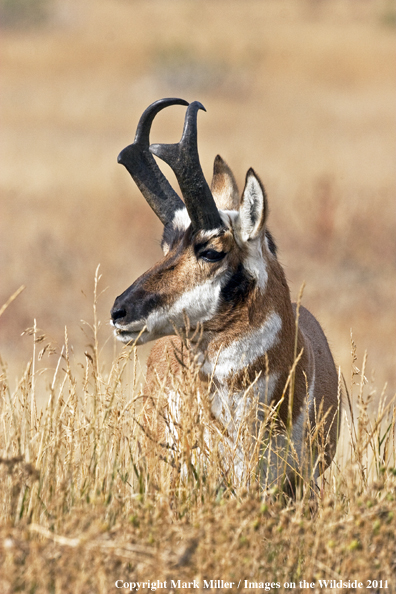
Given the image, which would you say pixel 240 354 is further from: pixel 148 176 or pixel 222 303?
pixel 148 176

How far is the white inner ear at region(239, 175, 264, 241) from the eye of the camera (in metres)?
4.45

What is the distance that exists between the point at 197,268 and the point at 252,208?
45 centimetres

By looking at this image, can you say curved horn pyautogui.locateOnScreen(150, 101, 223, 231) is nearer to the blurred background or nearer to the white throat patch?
the white throat patch

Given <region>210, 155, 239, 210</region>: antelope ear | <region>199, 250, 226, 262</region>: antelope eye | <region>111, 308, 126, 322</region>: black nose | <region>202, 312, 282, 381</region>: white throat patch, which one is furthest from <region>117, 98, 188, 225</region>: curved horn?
<region>202, 312, 282, 381</region>: white throat patch

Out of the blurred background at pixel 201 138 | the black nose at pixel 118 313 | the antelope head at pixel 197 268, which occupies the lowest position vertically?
the black nose at pixel 118 313

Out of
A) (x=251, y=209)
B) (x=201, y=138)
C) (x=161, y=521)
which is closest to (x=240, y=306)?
(x=251, y=209)

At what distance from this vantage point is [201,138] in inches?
1097

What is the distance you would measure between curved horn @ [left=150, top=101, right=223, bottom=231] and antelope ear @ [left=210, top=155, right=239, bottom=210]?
30.6 inches

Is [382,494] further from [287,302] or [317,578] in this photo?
[287,302]

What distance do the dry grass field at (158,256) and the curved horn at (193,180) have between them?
2.50 feet

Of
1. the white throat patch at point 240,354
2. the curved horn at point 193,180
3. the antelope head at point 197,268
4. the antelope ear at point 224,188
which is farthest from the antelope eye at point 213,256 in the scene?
the antelope ear at point 224,188

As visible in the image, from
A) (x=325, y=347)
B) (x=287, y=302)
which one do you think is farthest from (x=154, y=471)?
(x=325, y=347)

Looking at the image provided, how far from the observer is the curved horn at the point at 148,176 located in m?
Result: 4.96

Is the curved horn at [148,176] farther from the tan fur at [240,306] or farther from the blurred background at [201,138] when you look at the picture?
the blurred background at [201,138]
